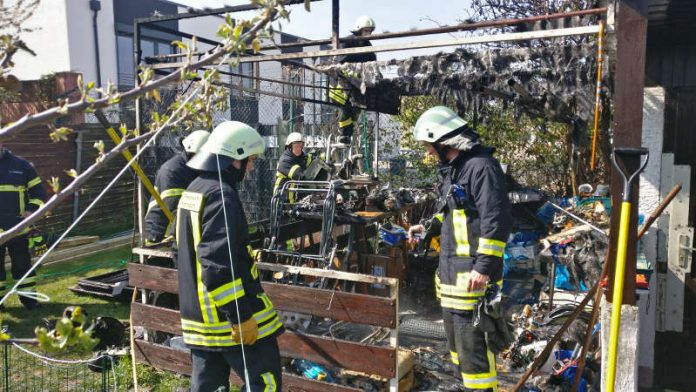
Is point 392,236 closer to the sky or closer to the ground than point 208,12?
closer to the ground

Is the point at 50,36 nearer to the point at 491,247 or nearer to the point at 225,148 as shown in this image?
the point at 225,148

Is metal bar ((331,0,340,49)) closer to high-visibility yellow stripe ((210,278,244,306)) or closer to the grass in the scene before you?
high-visibility yellow stripe ((210,278,244,306))

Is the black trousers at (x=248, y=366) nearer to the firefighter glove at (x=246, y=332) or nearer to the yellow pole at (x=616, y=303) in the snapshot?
the firefighter glove at (x=246, y=332)

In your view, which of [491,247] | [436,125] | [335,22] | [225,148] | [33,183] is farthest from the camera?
[33,183]

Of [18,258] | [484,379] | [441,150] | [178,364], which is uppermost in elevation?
[441,150]

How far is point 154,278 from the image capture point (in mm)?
4738

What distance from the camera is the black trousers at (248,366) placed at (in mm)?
3342

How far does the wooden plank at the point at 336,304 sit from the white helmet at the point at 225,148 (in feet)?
4.13

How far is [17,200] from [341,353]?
4857mm

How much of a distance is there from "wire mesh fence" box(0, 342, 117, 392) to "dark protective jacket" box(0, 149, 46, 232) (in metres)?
1.92

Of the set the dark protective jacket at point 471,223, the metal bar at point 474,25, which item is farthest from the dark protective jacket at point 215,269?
the metal bar at point 474,25

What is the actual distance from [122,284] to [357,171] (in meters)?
3.64

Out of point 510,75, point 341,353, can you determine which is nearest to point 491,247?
point 341,353

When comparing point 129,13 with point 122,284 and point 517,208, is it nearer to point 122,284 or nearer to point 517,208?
point 122,284
